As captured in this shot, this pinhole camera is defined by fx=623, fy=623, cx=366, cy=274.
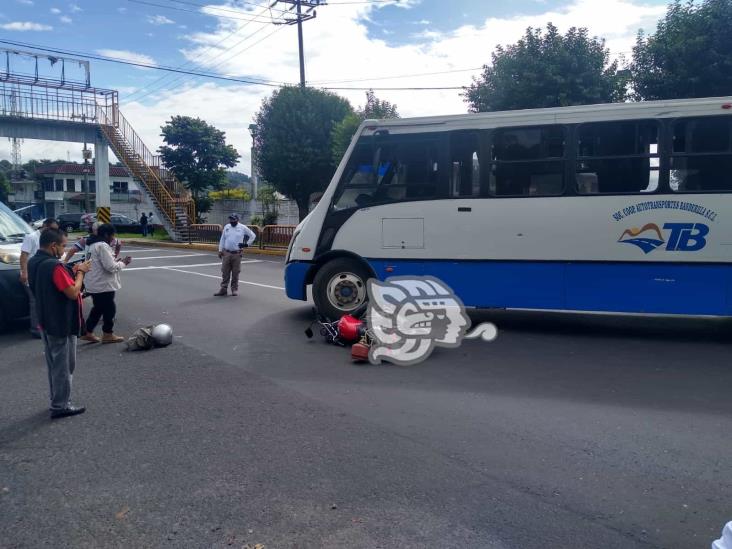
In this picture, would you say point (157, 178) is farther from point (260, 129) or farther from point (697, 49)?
point (697, 49)

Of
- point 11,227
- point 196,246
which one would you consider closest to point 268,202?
point 196,246

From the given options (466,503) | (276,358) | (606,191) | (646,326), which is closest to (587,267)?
(606,191)

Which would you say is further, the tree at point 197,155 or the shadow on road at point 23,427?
the tree at point 197,155

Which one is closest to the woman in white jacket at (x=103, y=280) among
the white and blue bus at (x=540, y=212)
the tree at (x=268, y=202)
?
the white and blue bus at (x=540, y=212)

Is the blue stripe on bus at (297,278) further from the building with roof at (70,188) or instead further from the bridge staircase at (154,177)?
the building with roof at (70,188)

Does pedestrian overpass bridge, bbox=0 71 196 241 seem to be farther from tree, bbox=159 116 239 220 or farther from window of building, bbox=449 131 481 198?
window of building, bbox=449 131 481 198

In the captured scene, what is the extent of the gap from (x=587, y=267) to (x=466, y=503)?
17.6ft

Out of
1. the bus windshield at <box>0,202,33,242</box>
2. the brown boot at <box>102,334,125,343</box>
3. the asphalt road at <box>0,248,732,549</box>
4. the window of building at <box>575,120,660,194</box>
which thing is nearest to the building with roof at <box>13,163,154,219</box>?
the bus windshield at <box>0,202,33,242</box>

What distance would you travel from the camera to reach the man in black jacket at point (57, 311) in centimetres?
521

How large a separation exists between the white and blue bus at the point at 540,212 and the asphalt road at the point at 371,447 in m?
0.86

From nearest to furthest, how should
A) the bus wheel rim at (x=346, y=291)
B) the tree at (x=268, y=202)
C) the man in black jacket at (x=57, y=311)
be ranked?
1. the man in black jacket at (x=57, y=311)
2. the bus wheel rim at (x=346, y=291)
3. the tree at (x=268, y=202)

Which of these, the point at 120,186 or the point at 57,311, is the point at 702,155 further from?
the point at 120,186

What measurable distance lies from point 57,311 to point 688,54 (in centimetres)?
1472

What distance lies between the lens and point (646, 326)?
9.34m
